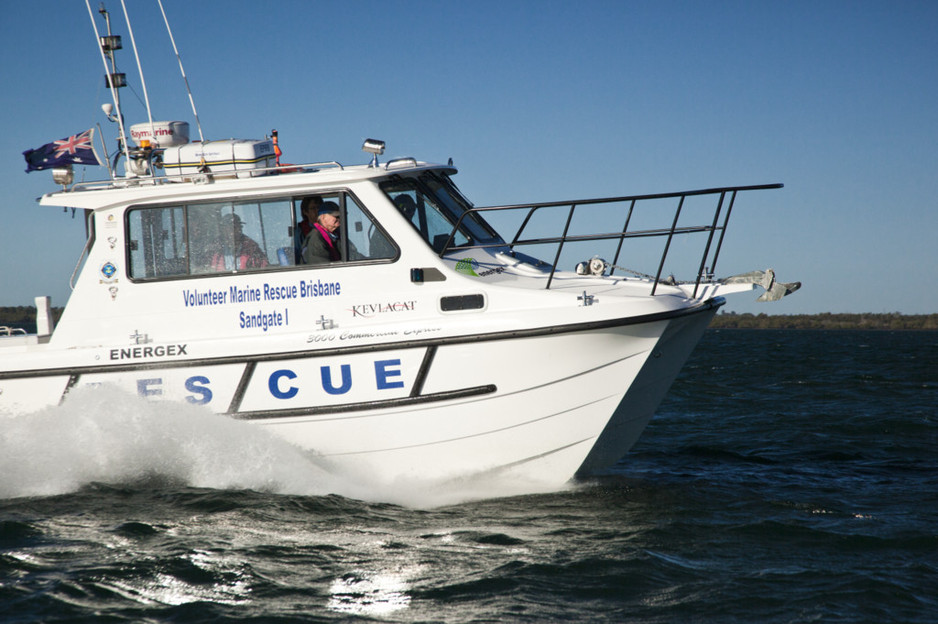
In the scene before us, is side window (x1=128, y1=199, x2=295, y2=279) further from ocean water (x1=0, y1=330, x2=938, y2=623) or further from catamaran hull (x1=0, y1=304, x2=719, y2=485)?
ocean water (x1=0, y1=330, x2=938, y2=623)

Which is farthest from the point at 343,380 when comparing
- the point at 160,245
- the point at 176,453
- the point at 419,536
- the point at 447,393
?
the point at 160,245

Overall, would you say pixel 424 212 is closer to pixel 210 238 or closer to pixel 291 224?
pixel 291 224

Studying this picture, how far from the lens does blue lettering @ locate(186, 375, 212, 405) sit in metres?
6.07

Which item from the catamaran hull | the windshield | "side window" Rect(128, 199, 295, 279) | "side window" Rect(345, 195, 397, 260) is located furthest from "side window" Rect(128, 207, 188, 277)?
the windshield

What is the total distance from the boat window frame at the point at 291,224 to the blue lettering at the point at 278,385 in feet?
2.64

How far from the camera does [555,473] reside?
6.00 metres

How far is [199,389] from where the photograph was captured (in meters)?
6.07

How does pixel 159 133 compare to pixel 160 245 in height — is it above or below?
above

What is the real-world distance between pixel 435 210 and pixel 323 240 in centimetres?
102

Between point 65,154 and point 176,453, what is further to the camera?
point 65,154

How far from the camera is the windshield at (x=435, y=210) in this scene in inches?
250

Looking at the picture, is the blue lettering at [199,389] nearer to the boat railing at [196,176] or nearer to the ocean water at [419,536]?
the ocean water at [419,536]

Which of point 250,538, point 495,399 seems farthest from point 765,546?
point 250,538

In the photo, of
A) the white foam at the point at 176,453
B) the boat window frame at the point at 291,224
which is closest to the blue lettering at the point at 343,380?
the white foam at the point at 176,453
